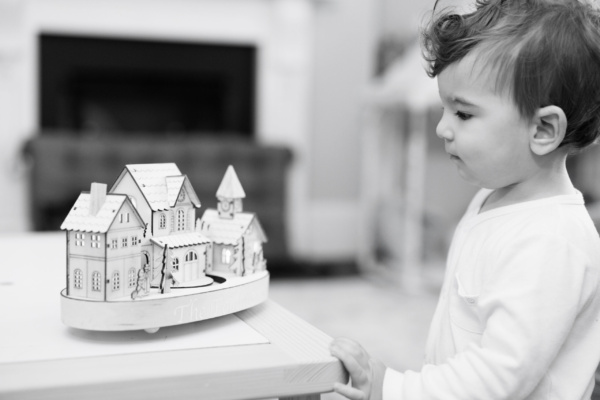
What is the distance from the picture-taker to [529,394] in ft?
2.19

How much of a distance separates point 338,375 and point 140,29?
2.75 metres

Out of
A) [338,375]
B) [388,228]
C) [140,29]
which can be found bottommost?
[388,228]

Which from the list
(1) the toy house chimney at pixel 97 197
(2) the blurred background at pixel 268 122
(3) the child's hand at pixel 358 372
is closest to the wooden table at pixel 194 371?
(3) the child's hand at pixel 358 372

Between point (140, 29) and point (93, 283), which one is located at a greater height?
point (140, 29)

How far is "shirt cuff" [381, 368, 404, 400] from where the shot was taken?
0.66 metres

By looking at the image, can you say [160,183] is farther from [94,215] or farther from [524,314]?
[524,314]

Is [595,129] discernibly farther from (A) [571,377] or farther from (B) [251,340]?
(B) [251,340]

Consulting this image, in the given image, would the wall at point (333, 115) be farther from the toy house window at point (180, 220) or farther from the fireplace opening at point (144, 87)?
the toy house window at point (180, 220)

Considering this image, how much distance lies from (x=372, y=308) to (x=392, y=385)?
5.63ft

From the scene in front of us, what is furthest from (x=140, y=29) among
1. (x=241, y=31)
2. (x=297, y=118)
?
(x=297, y=118)

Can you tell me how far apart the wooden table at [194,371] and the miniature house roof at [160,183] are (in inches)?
5.1

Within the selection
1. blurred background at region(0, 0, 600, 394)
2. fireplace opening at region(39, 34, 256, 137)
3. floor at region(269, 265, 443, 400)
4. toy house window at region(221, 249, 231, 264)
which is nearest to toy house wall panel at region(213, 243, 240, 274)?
toy house window at region(221, 249, 231, 264)

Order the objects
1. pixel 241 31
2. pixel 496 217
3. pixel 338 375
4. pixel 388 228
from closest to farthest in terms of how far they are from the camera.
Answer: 1. pixel 338 375
2. pixel 496 217
3. pixel 388 228
4. pixel 241 31

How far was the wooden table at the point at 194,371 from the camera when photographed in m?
0.54
